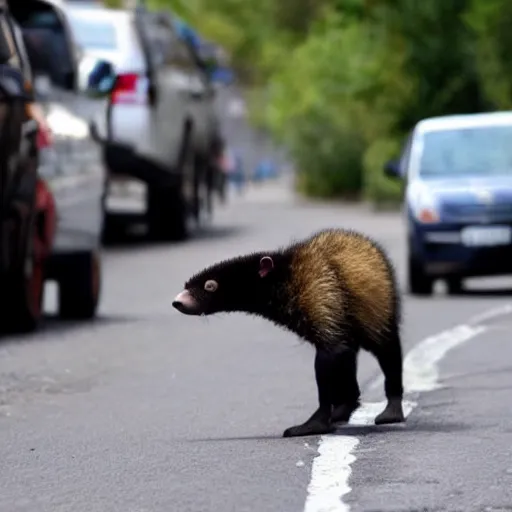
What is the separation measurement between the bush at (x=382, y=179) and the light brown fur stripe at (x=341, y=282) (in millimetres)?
35939

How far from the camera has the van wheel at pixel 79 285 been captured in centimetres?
1664

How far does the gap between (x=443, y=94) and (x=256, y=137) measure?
3860 inches

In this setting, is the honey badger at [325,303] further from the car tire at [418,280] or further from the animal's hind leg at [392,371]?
the car tire at [418,280]

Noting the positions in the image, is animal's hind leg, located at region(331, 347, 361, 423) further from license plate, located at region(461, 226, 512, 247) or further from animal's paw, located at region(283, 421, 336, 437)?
license plate, located at region(461, 226, 512, 247)

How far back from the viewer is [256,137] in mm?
142625

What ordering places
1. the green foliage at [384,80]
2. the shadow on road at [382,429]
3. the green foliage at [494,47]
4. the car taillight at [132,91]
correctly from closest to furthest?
the shadow on road at [382,429] < the car taillight at [132,91] < the green foliage at [494,47] < the green foliage at [384,80]

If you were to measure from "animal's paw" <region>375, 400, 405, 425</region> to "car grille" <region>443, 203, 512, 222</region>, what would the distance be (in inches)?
422

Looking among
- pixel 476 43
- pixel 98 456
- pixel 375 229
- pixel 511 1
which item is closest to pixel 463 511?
pixel 98 456

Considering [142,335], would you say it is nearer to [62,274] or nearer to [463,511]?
[62,274]

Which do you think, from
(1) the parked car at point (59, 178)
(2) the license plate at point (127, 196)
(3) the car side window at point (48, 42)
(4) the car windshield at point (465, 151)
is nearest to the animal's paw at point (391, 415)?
(1) the parked car at point (59, 178)

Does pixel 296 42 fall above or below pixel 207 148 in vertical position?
below

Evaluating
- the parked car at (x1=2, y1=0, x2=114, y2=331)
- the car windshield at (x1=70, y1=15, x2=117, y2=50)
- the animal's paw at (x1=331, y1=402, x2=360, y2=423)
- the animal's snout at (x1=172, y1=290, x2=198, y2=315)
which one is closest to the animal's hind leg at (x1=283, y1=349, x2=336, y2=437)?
the animal's paw at (x1=331, y1=402, x2=360, y2=423)

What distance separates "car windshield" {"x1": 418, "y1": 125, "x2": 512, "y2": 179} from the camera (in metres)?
21.2

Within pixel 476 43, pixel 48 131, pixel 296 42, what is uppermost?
pixel 48 131
